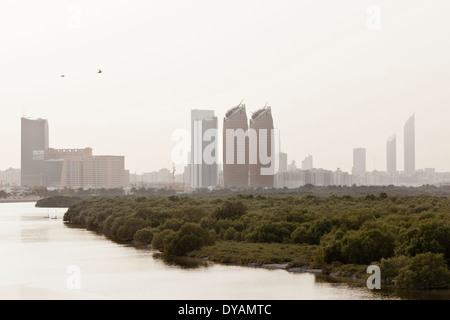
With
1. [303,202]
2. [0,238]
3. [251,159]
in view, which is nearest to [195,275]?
[0,238]

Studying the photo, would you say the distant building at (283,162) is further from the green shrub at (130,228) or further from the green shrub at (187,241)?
the green shrub at (187,241)

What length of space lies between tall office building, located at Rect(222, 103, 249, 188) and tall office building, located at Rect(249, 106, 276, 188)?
2.29m

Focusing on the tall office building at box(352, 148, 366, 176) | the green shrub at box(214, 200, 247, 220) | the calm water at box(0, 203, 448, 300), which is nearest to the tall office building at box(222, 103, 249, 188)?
the tall office building at box(352, 148, 366, 176)

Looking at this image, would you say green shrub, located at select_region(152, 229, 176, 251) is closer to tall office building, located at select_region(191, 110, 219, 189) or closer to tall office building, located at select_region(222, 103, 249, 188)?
tall office building, located at select_region(191, 110, 219, 189)

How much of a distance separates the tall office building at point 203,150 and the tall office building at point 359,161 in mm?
37487

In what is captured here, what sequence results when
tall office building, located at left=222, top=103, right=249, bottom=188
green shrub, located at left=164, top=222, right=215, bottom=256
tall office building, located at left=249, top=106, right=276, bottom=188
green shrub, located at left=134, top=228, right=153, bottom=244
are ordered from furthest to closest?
tall office building, located at left=222, top=103, right=249, bottom=188 < tall office building, located at left=249, top=106, right=276, bottom=188 < green shrub, located at left=134, top=228, right=153, bottom=244 < green shrub, located at left=164, top=222, right=215, bottom=256

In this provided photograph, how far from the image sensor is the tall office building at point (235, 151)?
156 m

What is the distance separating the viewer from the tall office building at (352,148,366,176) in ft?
399

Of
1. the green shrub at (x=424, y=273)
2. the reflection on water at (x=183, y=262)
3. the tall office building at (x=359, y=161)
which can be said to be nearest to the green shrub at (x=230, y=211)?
the reflection on water at (x=183, y=262)

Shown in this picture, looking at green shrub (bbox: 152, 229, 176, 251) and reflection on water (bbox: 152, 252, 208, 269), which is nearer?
reflection on water (bbox: 152, 252, 208, 269)

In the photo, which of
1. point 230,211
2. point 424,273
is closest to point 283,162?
point 230,211

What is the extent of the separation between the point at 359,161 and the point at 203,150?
4361cm

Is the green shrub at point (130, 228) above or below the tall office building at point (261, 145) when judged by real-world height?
below
